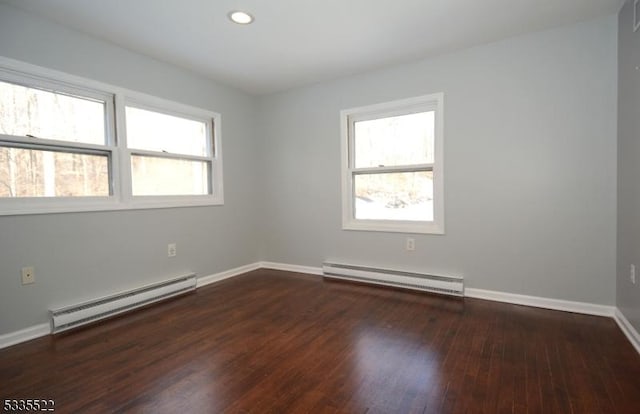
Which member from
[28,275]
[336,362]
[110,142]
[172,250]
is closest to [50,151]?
[110,142]

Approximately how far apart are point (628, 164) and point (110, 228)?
4234mm

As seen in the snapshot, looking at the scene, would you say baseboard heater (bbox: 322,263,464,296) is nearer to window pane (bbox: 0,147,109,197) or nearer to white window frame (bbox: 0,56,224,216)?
white window frame (bbox: 0,56,224,216)

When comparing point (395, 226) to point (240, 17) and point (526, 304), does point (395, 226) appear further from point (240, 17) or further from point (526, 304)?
point (240, 17)

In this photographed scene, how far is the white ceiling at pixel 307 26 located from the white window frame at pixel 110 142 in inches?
17.5

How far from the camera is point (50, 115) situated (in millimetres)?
2506

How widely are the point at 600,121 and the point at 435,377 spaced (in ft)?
8.05

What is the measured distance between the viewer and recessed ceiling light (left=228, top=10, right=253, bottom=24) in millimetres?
2383

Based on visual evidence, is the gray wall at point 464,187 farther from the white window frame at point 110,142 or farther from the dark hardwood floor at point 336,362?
the dark hardwood floor at point 336,362

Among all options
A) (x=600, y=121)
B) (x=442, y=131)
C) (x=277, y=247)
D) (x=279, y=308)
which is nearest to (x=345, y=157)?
(x=442, y=131)

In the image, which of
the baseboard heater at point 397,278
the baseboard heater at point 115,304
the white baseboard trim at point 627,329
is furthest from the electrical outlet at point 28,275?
the white baseboard trim at point 627,329

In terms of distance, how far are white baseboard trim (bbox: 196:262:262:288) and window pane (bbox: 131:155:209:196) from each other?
104cm

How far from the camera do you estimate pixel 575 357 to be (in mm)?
1936

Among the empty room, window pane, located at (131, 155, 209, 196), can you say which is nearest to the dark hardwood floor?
the empty room

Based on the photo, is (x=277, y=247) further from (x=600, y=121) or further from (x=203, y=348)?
(x=600, y=121)
